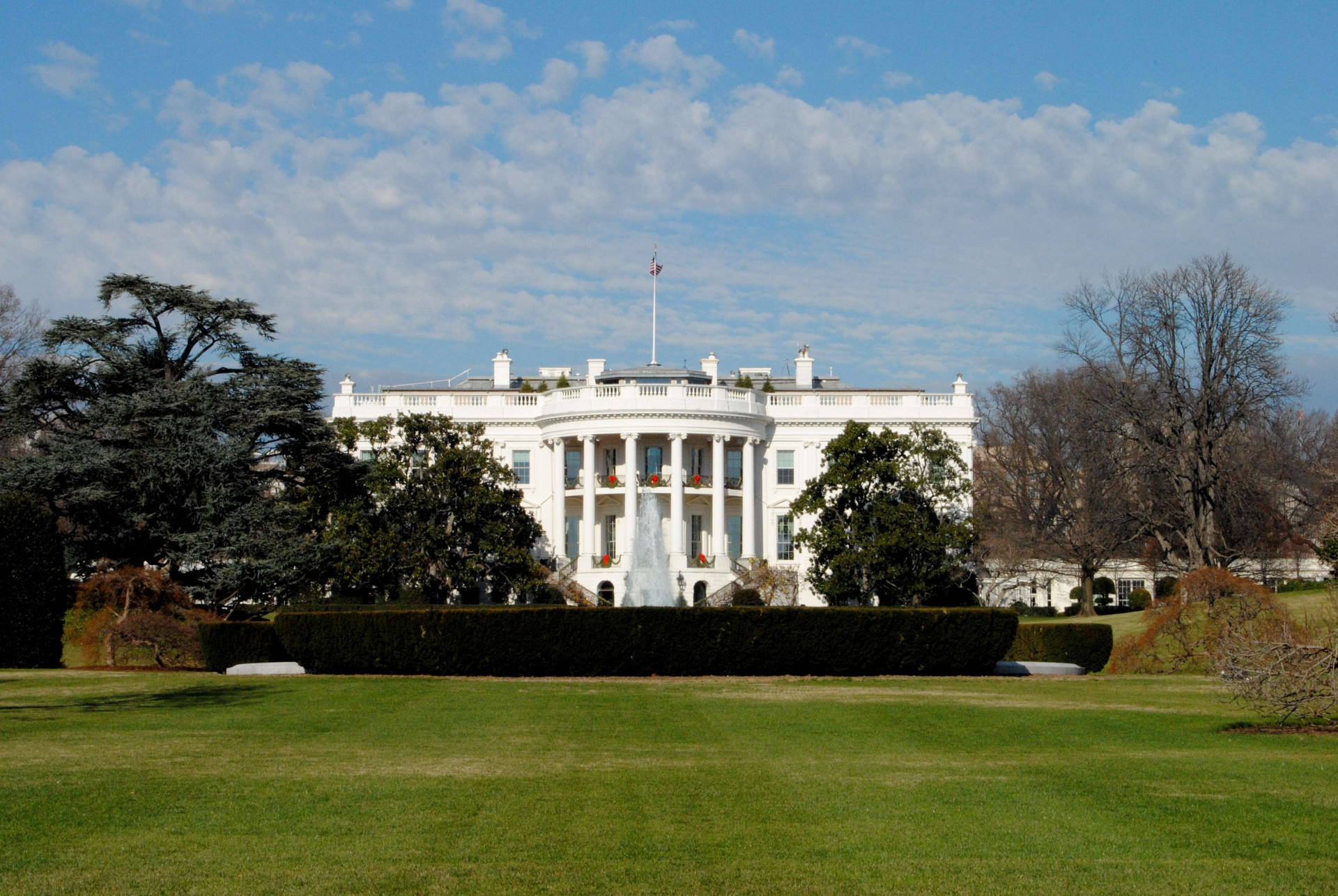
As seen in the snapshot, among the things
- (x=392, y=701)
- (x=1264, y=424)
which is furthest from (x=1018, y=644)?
(x=1264, y=424)

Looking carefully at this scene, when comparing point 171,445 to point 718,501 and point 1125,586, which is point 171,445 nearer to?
point 718,501

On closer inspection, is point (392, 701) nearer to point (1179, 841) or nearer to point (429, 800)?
point (429, 800)

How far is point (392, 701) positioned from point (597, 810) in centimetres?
1191

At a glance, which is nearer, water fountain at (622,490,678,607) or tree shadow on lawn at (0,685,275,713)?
tree shadow on lawn at (0,685,275,713)

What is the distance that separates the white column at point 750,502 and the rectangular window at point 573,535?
7.74m

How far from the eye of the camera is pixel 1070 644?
35.3 metres

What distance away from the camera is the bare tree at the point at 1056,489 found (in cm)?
5984

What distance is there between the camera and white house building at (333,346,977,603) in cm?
6047

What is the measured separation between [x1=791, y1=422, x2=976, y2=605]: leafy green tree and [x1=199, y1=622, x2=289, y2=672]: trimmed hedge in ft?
74.5

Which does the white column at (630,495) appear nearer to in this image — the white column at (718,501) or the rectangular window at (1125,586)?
the white column at (718,501)

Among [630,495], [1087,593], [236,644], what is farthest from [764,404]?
[236,644]

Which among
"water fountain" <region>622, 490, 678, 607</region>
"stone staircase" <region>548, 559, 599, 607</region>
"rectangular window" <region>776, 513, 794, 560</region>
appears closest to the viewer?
"stone staircase" <region>548, 559, 599, 607</region>

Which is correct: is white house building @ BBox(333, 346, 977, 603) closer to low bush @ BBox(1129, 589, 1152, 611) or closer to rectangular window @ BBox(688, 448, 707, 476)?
rectangular window @ BBox(688, 448, 707, 476)

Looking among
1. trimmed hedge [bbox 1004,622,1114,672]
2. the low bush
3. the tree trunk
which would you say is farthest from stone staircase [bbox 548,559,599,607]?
the low bush
